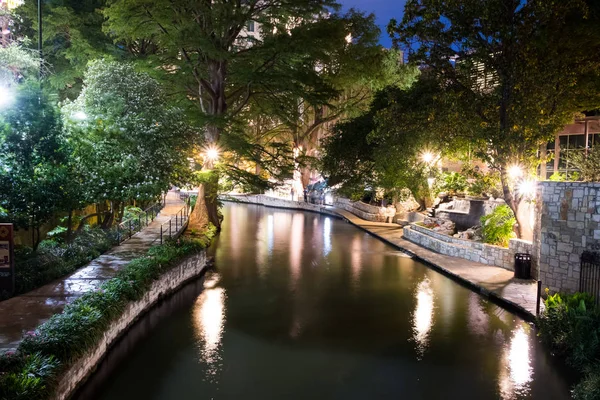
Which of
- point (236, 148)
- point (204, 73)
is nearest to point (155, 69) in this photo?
point (204, 73)

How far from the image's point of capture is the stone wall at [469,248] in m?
19.1

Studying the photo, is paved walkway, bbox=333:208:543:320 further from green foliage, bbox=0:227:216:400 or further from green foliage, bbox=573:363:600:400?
green foliage, bbox=0:227:216:400

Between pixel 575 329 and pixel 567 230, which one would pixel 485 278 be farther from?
pixel 575 329

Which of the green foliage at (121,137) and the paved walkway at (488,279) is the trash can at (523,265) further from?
the green foliage at (121,137)

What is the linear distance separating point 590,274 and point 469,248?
8.98 m

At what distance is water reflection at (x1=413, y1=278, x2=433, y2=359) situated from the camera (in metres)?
12.6

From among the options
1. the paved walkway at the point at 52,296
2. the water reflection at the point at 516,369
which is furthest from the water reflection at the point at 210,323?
the water reflection at the point at 516,369

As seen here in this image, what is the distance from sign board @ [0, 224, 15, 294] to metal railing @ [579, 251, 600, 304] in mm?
14797

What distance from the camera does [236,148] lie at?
2441cm

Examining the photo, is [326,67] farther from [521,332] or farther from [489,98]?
[521,332]

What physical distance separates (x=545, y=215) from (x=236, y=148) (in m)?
14.7

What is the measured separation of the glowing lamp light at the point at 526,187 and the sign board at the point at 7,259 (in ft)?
55.9

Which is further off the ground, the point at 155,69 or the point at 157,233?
the point at 155,69

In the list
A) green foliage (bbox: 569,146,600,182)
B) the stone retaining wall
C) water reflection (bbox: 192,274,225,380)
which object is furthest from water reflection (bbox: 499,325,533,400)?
the stone retaining wall
